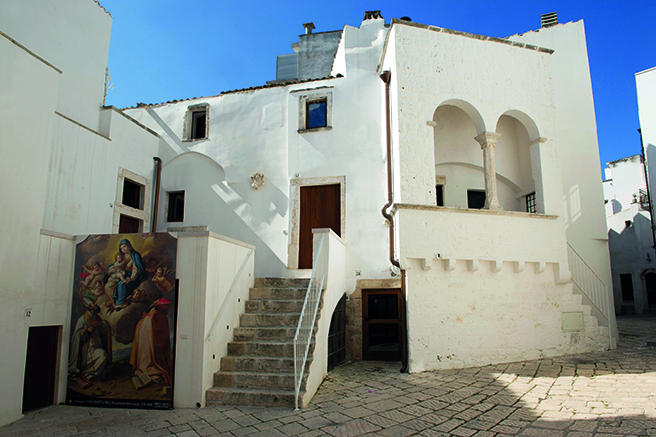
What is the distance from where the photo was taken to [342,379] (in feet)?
24.5

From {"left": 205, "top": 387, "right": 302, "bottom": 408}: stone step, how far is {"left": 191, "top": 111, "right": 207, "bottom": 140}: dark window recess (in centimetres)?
813

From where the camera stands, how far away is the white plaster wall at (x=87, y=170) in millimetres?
8820

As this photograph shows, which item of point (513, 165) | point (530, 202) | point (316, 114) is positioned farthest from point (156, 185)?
point (530, 202)

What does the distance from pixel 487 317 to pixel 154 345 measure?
624 centimetres

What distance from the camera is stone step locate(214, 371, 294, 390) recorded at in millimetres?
6160

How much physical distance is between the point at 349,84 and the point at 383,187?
9.74ft

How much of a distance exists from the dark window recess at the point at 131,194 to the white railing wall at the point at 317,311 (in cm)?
614

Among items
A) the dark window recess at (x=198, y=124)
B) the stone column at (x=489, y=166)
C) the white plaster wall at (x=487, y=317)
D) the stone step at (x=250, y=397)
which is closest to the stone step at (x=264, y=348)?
the stone step at (x=250, y=397)

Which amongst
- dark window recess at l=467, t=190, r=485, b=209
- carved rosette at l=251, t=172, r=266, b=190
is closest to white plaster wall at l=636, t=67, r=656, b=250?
dark window recess at l=467, t=190, r=485, b=209

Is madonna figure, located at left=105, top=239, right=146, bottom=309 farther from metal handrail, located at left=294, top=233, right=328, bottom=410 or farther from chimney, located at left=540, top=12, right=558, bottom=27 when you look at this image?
chimney, located at left=540, top=12, right=558, bottom=27

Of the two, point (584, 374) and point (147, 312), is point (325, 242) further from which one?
point (584, 374)

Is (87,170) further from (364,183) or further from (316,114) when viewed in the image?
(364,183)

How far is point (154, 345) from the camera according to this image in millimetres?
6297

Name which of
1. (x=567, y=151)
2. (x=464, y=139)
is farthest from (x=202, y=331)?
(x=567, y=151)
